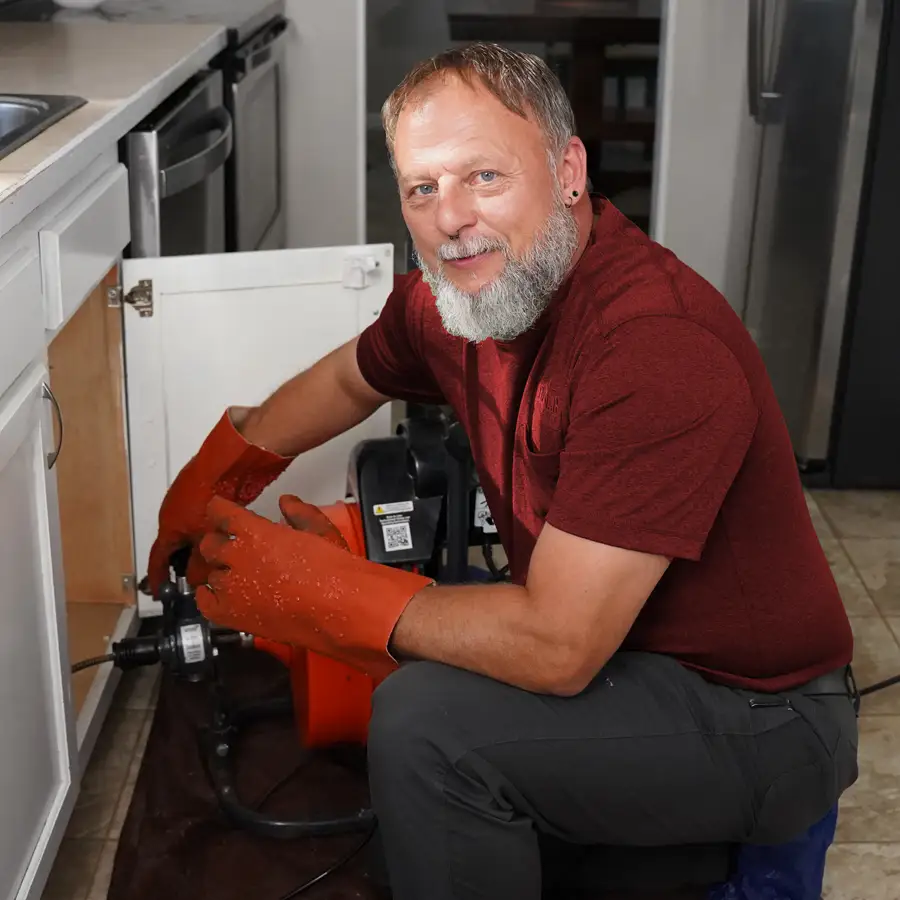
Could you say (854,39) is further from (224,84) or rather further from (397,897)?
(397,897)

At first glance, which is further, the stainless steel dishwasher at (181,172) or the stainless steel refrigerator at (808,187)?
the stainless steel refrigerator at (808,187)

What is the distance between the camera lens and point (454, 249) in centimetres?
131

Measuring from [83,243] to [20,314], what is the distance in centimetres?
26

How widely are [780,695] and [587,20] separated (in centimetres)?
221

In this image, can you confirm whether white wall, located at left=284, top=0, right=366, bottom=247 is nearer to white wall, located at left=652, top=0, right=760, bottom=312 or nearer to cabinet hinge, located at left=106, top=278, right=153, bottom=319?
white wall, located at left=652, top=0, right=760, bottom=312

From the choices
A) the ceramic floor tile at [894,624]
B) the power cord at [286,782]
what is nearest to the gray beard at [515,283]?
the power cord at [286,782]

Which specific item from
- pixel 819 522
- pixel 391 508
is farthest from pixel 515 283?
pixel 819 522

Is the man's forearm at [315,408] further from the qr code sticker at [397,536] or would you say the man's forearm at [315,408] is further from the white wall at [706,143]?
the white wall at [706,143]

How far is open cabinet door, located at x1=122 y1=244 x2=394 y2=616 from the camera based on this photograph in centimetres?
187

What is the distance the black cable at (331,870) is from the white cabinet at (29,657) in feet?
0.97

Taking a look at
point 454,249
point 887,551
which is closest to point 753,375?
point 454,249

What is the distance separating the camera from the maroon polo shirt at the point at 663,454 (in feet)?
3.82

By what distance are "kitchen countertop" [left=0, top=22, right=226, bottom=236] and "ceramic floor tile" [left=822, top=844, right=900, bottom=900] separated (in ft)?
4.22

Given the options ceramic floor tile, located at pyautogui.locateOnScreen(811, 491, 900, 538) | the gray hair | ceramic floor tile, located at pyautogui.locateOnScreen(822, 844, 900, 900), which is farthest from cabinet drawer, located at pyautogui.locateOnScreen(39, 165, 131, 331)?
ceramic floor tile, located at pyautogui.locateOnScreen(811, 491, 900, 538)
